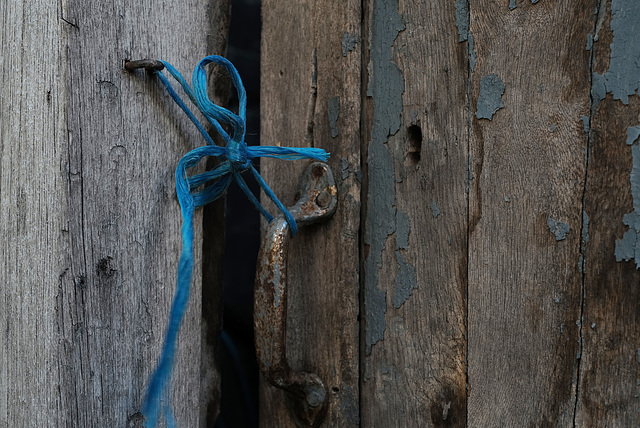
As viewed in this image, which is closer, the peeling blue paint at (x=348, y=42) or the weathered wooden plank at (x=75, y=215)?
the weathered wooden plank at (x=75, y=215)

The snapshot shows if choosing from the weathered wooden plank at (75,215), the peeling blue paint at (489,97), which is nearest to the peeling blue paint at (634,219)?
the peeling blue paint at (489,97)

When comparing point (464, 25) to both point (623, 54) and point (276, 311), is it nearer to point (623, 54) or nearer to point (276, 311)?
point (623, 54)

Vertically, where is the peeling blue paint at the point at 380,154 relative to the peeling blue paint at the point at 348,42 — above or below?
below

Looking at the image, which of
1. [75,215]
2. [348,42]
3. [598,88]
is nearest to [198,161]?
[75,215]

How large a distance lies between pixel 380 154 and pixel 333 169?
0.07 m

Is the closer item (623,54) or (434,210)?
(623,54)

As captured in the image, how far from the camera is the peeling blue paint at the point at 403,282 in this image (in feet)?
2.43

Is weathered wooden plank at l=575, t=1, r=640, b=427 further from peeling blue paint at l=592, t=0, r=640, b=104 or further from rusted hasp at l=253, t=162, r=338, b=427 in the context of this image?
rusted hasp at l=253, t=162, r=338, b=427

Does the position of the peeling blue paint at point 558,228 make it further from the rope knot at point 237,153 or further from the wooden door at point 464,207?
the rope knot at point 237,153

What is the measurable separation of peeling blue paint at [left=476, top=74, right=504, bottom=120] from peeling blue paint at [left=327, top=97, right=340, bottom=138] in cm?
20

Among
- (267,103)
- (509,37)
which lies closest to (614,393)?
(509,37)

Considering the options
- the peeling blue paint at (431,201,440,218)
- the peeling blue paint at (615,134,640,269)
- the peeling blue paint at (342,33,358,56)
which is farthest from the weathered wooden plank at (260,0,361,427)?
the peeling blue paint at (615,134,640,269)

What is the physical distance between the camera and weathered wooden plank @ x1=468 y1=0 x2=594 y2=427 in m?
0.64

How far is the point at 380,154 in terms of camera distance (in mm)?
764
